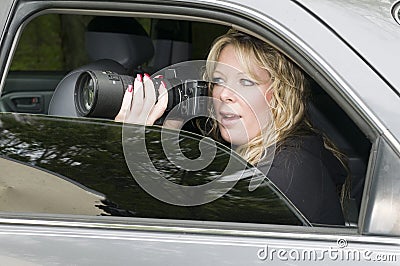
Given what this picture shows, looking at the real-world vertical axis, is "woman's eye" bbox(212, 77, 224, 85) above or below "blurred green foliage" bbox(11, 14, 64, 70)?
below

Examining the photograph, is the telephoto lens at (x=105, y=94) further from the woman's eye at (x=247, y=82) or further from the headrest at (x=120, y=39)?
the headrest at (x=120, y=39)

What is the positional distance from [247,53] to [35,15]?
0.57m

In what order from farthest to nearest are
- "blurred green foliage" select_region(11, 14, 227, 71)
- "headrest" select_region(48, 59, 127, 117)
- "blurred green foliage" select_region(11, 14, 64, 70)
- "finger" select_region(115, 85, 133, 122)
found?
"blurred green foliage" select_region(11, 14, 64, 70)
"blurred green foliage" select_region(11, 14, 227, 71)
"headrest" select_region(48, 59, 127, 117)
"finger" select_region(115, 85, 133, 122)

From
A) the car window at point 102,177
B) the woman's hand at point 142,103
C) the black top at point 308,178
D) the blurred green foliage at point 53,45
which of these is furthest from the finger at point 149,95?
the blurred green foliage at point 53,45

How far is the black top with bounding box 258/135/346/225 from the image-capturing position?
6.82 ft

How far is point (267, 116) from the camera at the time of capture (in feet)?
7.47

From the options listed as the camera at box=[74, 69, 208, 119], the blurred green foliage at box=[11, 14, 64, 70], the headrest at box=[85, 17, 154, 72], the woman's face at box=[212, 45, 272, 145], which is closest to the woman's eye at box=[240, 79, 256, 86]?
the woman's face at box=[212, 45, 272, 145]

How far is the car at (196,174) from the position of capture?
187 cm

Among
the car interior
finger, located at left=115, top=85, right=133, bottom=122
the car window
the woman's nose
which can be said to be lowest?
the car window

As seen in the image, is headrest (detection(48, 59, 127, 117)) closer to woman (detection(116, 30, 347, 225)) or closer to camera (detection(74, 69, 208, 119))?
camera (detection(74, 69, 208, 119))

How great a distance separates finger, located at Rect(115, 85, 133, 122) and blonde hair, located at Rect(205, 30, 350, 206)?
21cm

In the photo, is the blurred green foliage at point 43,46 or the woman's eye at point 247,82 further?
the blurred green foliage at point 43,46

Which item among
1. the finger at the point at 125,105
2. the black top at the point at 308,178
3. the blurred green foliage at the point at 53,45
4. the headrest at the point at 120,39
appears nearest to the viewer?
the black top at the point at 308,178

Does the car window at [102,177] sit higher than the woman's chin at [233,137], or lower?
lower
